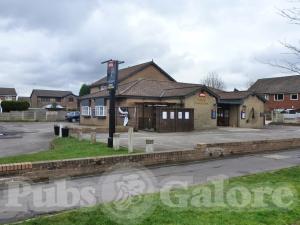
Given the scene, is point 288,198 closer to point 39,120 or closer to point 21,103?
point 39,120

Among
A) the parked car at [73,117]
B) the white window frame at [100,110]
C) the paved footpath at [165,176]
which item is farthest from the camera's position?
the parked car at [73,117]

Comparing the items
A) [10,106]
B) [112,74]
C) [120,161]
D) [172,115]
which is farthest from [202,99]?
[10,106]

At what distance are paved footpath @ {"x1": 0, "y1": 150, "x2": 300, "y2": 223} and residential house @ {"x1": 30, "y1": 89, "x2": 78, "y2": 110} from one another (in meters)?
90.6

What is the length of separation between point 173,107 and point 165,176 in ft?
63.5

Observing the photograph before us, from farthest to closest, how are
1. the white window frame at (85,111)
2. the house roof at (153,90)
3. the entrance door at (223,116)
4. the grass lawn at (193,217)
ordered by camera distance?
1. the entrance door at (223,116)
2. the white window frame at (85,111)
3. the house roof at (153,90)
4. the grass lawn at (193,217)

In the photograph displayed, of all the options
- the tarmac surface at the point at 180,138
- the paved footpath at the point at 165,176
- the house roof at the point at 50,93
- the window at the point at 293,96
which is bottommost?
the paved footpath at the point at 165,176

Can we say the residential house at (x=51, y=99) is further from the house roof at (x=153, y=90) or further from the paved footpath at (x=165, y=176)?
the paved footpath at (x=165, y=176)

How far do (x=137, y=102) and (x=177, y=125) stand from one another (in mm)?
5372

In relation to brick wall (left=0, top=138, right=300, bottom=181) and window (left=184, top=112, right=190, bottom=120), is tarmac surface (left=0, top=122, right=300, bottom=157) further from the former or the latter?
window (left=184, top=112, right=190, bottom=120)

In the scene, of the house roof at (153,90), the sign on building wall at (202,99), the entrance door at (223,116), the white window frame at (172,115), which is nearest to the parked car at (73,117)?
the house roof at (153,90)

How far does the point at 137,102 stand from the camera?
109ft

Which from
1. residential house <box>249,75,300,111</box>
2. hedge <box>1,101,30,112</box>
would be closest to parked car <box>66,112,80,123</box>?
hedge <box>1,101,30,112</box>

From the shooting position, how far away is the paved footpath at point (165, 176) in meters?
6.86

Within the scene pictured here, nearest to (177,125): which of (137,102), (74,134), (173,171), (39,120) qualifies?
(137,102)
